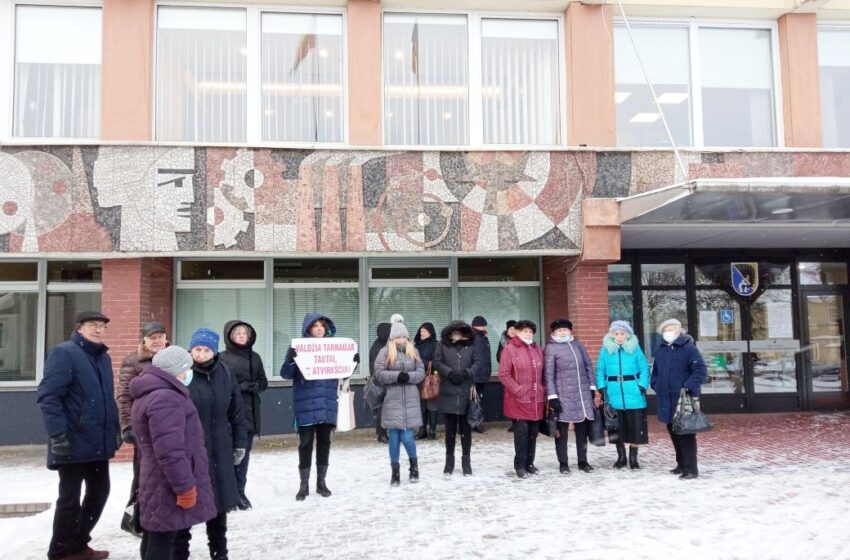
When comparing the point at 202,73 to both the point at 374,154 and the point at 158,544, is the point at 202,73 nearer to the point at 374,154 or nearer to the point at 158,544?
the point at 374,154

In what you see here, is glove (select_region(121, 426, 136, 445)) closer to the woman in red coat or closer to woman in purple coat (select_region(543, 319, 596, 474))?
the woman in red coat

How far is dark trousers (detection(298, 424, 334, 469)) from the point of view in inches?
264

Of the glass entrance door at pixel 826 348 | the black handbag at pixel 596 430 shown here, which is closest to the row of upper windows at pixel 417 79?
the glass entrance door at pixel 826 348

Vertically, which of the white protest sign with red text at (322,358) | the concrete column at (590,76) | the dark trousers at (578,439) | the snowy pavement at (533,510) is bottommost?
the snowy pavement at (533,510)

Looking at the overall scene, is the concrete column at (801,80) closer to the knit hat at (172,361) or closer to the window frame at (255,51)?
the window frame at (255,51)

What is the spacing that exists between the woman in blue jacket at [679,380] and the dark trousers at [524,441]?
1.41m

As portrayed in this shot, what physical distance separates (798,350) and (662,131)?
495 cm

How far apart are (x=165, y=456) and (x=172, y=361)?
0.56 meters

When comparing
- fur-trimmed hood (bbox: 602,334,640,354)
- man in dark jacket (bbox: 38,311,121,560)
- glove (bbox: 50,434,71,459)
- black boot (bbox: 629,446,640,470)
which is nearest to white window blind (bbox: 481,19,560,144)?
fur-trimmed hood (bbox: 602,334,640,354)

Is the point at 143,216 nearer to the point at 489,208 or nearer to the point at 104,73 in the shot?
the point at 104,73

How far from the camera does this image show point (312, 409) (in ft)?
21.9

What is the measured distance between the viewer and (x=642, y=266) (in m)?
12.1

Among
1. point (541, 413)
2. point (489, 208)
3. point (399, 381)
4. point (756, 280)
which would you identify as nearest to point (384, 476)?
point (399, 381)

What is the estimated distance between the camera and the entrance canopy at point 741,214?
24.8 feet
